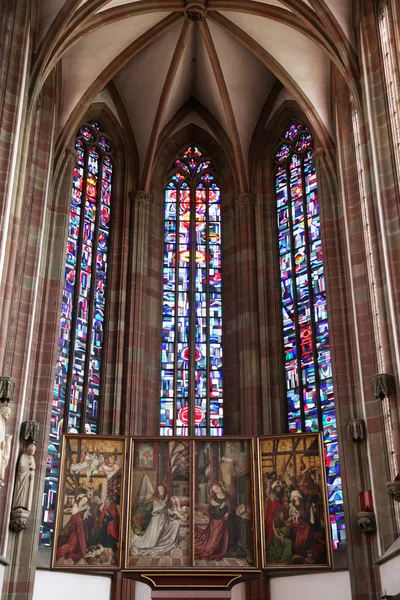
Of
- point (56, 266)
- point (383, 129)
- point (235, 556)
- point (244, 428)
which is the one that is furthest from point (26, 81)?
point (235, 556)

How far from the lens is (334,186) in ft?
66.3

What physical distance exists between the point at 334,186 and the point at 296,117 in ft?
11.2

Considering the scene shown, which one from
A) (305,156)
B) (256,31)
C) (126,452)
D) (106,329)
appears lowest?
(126,452)

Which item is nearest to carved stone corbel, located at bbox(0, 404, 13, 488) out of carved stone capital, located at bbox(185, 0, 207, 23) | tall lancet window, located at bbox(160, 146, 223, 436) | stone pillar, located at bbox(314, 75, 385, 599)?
tall lancet window, located at bbox(160, 146, 223, 436)

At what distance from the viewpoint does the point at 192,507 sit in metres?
14.3

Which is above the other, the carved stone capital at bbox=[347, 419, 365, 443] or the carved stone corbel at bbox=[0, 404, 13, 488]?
the carved stone capital at bbox=[347, 419, 365, 443]

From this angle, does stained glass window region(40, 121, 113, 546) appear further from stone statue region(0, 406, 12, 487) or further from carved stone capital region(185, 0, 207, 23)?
carved stone capital region(185, 0, 207, 23)

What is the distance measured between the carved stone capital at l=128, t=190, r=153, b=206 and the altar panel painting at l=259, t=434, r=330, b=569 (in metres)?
9.60

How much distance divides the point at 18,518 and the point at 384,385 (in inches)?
298

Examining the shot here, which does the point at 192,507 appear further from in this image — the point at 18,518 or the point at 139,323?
the point at 139,323

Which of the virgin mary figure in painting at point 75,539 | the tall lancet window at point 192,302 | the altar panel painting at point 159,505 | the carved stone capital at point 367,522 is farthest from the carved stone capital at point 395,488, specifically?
the tall lancet window at point 192,302

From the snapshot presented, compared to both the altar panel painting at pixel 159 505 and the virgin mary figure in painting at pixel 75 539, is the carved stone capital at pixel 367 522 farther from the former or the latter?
the virgin mary figure in painting at pixel 75 539

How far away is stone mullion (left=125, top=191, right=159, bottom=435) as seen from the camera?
19688 mm

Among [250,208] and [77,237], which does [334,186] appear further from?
[77,237]
